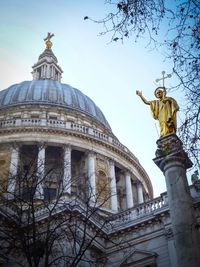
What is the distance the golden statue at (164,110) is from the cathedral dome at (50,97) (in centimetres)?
3089

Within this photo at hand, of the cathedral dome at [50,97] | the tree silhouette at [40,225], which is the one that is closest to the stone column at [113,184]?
the cathedral dome at [50,97]

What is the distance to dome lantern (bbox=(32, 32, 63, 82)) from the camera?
205ft

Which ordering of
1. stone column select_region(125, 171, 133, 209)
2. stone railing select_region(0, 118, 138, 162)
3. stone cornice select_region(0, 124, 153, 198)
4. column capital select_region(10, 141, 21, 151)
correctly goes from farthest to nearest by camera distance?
stone railing select_region(0, 118, 138, 162) → stone cornice select_region(0, 124, 153, 198) → stone column select_region(125, 171, 133, 209) → column capital select_region(10, 141, 21, 151)

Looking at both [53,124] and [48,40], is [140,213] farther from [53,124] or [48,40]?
[48,40]

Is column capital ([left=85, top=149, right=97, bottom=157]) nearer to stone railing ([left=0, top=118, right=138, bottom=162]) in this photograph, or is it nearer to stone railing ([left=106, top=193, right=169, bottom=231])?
stone railing ([left=0, top=118, right=138, bottom=162])

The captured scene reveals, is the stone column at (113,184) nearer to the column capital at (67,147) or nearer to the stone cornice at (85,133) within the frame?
the stone cornice at (85,133)

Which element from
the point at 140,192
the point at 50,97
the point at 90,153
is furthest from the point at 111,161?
the point at 50,97

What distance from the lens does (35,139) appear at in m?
40.3

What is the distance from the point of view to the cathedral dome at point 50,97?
48844 millimetres

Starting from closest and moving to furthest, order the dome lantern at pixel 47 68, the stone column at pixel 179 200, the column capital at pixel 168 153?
the stone column at pixel 179 200 → the column capital at pixel 168 153 → the dome lantern at pixel 47 68

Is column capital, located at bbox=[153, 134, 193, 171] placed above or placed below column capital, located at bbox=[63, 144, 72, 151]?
below

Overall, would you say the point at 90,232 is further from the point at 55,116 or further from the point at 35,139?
the point at 55,116

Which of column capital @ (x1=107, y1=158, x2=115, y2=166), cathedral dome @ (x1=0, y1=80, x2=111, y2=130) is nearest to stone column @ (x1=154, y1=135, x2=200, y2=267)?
column capital @ (x1=107, y1=158, x2=115, y2=166)

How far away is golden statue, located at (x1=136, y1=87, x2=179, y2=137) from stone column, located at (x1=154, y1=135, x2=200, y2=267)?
2.01 ft
